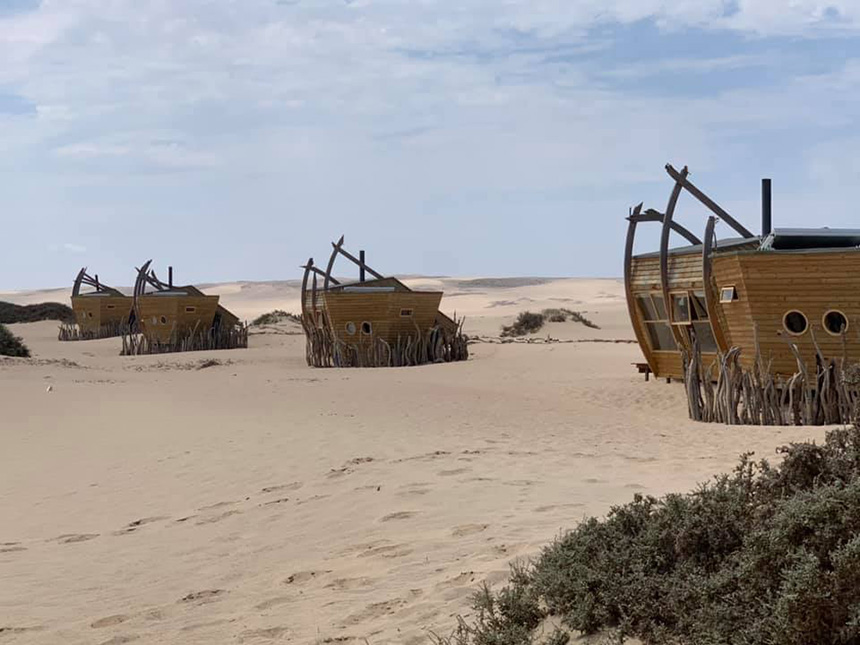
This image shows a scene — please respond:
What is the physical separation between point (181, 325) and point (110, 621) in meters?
25.9

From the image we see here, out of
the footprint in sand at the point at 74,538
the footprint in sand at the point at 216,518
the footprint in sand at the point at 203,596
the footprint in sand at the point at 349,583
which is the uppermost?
the footprint in sand at the point at 349,583

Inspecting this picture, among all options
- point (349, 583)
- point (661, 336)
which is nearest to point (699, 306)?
point (661, 336)

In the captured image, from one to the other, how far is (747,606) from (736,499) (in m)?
0.72

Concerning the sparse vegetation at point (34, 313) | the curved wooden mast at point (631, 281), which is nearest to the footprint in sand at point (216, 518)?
the curved wooden mast at point (631, 281)

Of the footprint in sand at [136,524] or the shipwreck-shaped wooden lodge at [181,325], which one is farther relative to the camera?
the shipwreck-shaped wooden lodge at [181,325]

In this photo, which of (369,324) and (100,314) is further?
(100,314)

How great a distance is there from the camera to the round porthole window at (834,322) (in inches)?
466

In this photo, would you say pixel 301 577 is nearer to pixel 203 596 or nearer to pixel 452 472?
pixel 203 596

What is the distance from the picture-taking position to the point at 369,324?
903 inches

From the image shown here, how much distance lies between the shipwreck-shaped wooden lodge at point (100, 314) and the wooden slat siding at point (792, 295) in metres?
29.0

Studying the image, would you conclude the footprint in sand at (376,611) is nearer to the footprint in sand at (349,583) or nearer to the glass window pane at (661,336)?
the footprint in sand at (349,583)

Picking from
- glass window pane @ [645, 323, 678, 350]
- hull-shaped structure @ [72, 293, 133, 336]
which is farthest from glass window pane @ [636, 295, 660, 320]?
hull-shaped structure @ [72, 293, 133, 336]

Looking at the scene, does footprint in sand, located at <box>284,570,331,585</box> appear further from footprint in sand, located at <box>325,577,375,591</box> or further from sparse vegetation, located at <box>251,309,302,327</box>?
sparse vegetation, located at <box>251,309,302,327</box>

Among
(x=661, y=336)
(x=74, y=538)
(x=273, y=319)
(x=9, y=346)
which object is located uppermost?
(x=273, y=319)
